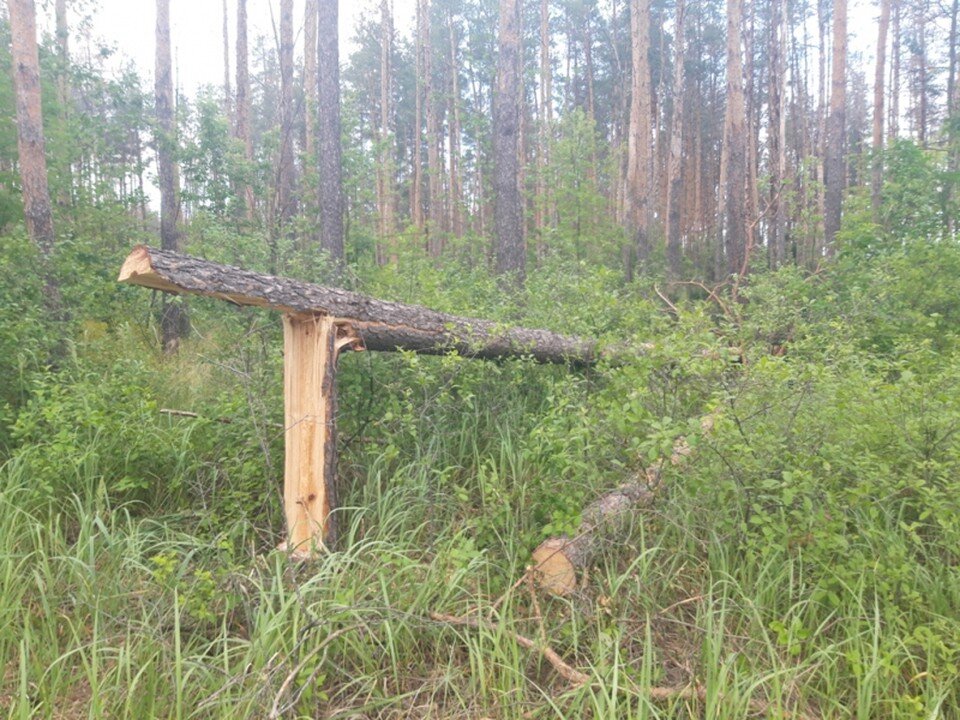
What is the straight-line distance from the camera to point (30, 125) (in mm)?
7473

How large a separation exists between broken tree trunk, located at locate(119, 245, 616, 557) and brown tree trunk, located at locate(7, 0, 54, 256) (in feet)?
18.0

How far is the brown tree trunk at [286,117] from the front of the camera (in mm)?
10656

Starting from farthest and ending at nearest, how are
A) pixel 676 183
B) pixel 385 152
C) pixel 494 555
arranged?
pixel 385 152, pixel 676 183, pixel 494 555

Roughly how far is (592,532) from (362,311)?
1693 millimetres

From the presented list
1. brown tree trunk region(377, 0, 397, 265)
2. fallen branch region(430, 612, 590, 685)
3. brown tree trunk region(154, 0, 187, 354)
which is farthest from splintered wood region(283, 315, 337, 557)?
brown tree trunk region(377, 0, 397, 265)

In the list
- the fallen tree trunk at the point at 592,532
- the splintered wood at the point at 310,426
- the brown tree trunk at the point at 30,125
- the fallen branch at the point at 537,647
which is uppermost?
the brown tree trunk at the point at 30,125

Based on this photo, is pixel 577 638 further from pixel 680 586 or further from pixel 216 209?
pixel 216 209

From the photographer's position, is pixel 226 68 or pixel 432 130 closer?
pixel 432 130

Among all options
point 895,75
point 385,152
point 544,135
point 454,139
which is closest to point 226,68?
point 385,152

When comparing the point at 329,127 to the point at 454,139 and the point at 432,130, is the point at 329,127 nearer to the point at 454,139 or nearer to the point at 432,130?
the point at 432,130

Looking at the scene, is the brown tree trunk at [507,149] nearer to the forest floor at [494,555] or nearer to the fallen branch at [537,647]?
the forest floor at [494,555]

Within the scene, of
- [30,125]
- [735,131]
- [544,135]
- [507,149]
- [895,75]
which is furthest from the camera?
[895,75]

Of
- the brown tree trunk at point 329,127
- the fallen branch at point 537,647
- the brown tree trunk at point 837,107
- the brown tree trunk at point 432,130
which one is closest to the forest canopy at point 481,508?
the fallen branch at point 537,647

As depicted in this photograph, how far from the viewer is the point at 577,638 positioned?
8.66ft
